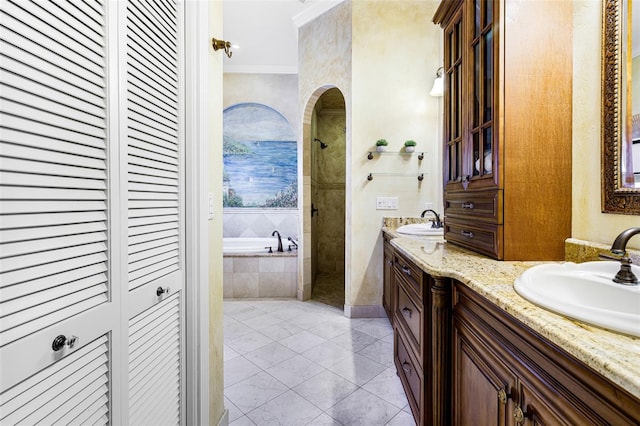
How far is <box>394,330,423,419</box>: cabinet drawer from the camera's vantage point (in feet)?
4.88

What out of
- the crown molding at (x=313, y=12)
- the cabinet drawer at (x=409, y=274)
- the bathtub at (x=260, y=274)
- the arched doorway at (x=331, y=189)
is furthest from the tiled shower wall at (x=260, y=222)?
the cabinet drawer at (x=409, y=274)

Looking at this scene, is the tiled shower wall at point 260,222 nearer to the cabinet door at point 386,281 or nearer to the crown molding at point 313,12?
the cabinet door at point 386,281

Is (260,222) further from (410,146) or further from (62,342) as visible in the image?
(62,342)

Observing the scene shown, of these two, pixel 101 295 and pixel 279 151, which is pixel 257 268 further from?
pixel 101 295

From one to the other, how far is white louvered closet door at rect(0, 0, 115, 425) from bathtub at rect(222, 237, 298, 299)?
9.15 ft

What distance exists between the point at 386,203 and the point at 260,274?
65.0 inches

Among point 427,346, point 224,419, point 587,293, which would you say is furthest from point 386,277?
point 587,293

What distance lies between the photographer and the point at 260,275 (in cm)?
364

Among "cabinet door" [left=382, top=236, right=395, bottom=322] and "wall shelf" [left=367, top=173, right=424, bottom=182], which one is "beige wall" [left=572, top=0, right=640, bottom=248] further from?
"wall shelf" [left=367, top=173, right=424, bottom=182]

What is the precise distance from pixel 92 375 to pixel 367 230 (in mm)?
2547

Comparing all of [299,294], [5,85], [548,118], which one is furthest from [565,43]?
[299,294]

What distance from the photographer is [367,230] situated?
3.10m

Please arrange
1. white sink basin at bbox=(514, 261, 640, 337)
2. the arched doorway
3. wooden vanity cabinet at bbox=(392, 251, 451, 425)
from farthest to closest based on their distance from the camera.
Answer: the arched doorway → wooden vanity cabinet at bbox=(392, 251, 451, 425) → white sink basin at bbox=(514, 261, 640, 337)

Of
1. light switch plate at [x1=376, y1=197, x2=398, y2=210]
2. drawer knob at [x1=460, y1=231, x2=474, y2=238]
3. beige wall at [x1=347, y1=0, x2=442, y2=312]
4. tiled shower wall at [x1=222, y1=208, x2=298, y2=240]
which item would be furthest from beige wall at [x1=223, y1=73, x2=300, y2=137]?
drawer knob at [x1=460, y1=231, x2=474, y2=238]
